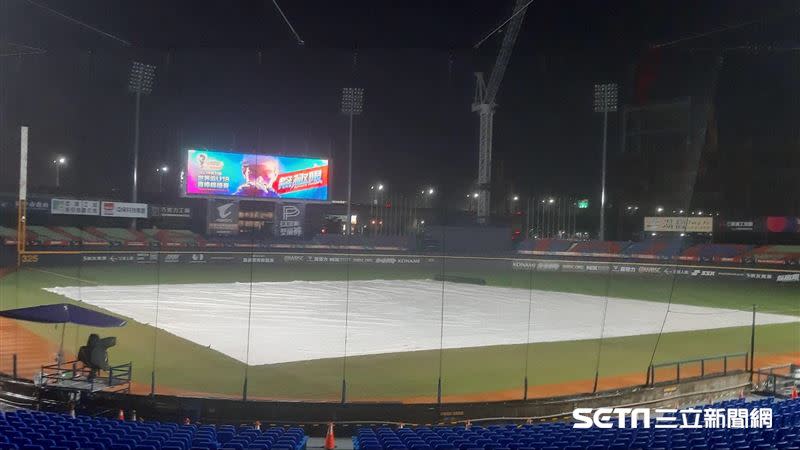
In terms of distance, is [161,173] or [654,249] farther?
[161,173]

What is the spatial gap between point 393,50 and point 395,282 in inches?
729

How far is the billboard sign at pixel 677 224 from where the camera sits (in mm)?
48156

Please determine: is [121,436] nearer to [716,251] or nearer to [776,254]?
[776,254]

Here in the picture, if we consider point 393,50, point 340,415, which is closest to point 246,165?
point 393,50

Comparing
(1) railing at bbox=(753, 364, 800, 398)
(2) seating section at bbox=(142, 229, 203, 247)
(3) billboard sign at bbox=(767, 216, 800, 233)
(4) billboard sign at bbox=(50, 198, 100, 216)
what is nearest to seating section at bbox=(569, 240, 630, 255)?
(3) billboard sign at bbox=(767, 216, 800, 233)

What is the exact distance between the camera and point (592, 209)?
2549 inches

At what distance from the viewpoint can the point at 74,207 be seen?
4088cm

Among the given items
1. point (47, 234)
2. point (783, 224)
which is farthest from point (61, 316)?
point (783, 224)

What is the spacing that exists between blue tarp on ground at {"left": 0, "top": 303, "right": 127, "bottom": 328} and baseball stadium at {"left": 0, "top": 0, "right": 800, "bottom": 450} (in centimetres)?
7

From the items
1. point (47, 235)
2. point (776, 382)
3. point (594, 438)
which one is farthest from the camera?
point (47, 235)

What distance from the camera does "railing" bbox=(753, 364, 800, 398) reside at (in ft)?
46.1

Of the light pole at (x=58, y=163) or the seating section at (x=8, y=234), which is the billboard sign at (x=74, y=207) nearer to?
the seating section at (x=8, y=234)

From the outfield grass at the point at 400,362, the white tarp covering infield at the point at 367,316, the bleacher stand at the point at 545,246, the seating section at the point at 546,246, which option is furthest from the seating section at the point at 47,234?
the seating section at the point at 546,246

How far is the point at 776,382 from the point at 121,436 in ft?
45.9
